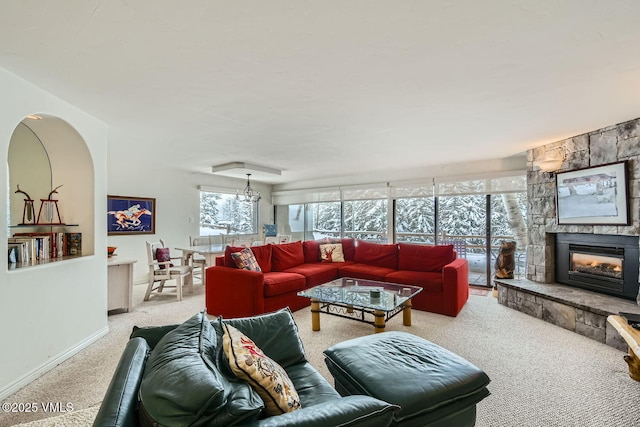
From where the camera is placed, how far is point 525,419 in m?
1.85

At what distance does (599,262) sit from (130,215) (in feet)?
23.6

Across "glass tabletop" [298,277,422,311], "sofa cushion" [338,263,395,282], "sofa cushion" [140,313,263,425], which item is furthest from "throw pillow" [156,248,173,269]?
"sofa cushion" [140,313,263,425]

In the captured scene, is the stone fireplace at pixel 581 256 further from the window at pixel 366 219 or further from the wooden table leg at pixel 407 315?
the window at pixel 366 219

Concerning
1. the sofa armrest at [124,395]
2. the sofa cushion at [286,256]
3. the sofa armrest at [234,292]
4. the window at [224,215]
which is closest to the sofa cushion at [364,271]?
the sofa cushion at [286,256]

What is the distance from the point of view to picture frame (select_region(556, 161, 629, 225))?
3295mm

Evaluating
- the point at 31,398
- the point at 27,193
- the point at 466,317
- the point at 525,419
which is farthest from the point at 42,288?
the point at 466,317

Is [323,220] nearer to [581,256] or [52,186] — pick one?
[581,256]

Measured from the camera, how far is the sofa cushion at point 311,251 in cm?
520

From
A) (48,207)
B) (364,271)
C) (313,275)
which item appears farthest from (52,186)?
(364,271)

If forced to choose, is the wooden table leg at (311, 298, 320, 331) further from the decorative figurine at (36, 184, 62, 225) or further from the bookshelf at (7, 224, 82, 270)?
the decorative figurine at (36, 184, 62, 225)

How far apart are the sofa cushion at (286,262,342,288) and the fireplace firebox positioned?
10.4ft

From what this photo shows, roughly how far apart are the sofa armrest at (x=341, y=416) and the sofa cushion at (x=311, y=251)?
421 centimetres

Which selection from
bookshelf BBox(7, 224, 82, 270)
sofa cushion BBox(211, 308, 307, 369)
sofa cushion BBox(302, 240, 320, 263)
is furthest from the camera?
sofa cushion BBox(302, 240, 320, 263)

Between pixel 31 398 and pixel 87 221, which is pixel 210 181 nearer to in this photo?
pixel 87 221
